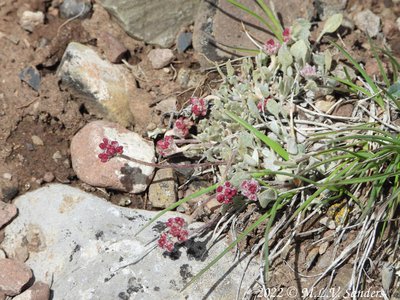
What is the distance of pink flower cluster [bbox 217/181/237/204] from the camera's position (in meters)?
3.12

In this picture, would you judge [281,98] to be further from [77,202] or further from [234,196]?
[77,202]

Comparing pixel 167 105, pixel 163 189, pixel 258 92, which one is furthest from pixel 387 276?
pixel 167 105

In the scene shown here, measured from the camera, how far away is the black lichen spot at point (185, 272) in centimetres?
320

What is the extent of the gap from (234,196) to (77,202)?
989 mm

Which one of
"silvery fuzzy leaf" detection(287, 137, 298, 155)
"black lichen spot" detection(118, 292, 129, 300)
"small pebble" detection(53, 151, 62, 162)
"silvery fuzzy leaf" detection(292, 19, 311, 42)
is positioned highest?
"silvery fuzzy leaf" detection(292, 19, 311, 42)

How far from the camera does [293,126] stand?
11.3ft

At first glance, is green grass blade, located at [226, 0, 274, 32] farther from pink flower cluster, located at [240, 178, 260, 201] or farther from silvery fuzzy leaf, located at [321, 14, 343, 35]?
pink flower cluster, located at [240, 178, 260, 201]

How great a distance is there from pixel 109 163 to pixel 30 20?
49.1 inches

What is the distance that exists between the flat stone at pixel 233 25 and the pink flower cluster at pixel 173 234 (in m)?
1.30

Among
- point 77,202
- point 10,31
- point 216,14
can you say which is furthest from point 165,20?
point 77,202

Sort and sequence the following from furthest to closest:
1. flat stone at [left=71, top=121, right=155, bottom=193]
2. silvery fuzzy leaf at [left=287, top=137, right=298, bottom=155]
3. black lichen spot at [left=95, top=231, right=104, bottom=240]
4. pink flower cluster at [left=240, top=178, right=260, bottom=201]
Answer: flat stone at [left=71, top=121, right=155, bottom=193], black lichen spot at [left=95, top=231, right=104, bottom=240], silvery fuzzy leaf at [left=287, top=137, right=298, bottom=155], pink flower cluster at [left=240, top=178, right=260, bottom=201]

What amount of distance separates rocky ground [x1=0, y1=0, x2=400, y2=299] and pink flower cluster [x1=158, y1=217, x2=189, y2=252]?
159mm

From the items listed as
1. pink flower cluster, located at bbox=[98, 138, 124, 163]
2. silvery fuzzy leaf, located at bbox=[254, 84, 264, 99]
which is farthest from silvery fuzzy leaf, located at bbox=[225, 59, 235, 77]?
pink flower cluster, located at bbox=[98, 138, 124, 163]

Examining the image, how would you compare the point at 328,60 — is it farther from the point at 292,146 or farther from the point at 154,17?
the point at 154,17
